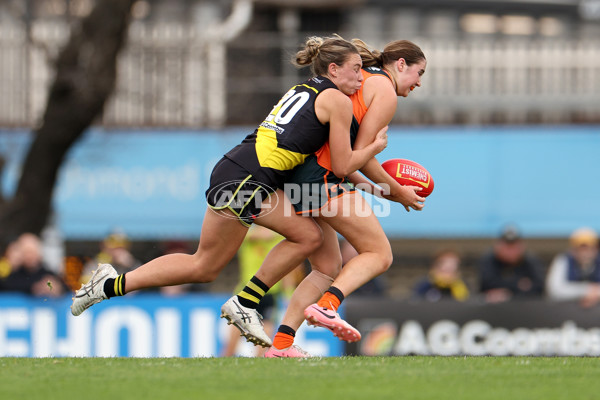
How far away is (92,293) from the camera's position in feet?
23.4

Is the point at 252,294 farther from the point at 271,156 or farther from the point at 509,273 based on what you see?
the point at 509,273

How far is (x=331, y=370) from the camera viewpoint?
625cm

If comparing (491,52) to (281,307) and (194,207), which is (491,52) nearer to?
(194,207)

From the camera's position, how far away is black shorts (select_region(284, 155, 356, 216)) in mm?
6676

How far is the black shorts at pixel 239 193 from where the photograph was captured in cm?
661

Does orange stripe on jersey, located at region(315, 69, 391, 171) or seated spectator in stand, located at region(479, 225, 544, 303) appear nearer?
orange stripe on jersey, located at region(315, 69, 391, 171)

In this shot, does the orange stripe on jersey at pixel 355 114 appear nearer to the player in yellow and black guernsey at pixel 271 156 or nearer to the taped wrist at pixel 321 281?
the player in yellow and black guernsey at pixel 271 156

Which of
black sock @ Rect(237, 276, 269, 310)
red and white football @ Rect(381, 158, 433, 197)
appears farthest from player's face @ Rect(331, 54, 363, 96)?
black sock @ Rect(237, 276, 269, 310)

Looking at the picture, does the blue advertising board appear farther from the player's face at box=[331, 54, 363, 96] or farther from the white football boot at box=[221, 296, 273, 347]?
the player's face at box=[331, 54, 363, 96]

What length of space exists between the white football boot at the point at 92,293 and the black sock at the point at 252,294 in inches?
35.4

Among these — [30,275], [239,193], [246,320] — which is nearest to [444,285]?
[30,275]

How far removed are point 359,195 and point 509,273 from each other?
6353mm

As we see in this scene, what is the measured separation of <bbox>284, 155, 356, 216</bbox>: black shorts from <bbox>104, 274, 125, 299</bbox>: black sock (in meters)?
1.27

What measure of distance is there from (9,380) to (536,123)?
13.0m
